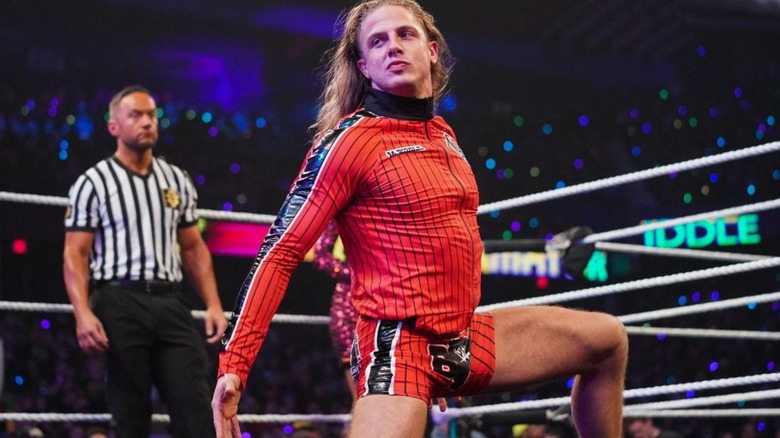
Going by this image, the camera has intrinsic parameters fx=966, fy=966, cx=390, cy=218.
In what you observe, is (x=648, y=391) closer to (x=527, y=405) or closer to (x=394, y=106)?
(x=527, y=405)

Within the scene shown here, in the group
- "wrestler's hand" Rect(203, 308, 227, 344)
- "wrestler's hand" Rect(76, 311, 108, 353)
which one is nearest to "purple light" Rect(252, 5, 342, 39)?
"wrestler's hand" Rect(203, 308, 227, 344)

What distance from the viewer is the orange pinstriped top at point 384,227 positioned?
176cm

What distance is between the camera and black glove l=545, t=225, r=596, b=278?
3.01 m

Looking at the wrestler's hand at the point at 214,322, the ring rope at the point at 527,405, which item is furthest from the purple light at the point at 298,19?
the ring rope at the point at 527,405

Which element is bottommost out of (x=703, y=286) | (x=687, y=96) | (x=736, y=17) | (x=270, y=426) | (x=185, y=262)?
(x=270, y=426)

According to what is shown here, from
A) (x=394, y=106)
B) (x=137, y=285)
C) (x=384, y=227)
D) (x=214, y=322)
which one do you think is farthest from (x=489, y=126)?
(x=384, y=227)

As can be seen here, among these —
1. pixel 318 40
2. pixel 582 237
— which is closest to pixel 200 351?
pixel 582 237

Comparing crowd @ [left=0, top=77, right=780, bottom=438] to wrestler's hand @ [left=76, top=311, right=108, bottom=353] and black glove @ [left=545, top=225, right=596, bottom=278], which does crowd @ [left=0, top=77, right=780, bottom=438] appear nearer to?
wrestler's hand @ [left=76, top=311, right=108, bottom=353]

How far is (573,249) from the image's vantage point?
304cm

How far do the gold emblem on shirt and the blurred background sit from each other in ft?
21.6

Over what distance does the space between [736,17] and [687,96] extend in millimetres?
1741

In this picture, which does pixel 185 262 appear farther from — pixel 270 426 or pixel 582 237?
pixel 270 426

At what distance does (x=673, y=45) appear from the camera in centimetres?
1295

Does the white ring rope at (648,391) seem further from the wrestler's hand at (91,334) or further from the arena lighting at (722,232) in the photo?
the arena lighting at (722,232)
